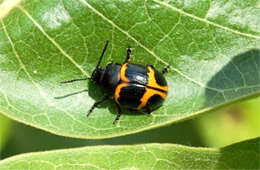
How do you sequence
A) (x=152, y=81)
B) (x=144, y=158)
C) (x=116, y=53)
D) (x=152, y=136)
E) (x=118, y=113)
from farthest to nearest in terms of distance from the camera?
(x=152, y=136) < (x=152, y=81) < (x=116, y=53) < (x=118, y=113) < (x=144, y=158)

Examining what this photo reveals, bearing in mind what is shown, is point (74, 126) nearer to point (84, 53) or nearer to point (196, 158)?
point (84, 53)

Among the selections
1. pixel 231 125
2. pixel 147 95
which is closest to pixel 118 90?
pixel 147 95

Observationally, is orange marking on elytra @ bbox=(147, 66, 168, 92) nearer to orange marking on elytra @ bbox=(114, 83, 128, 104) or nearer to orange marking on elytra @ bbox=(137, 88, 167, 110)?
orange marking on elytra @ bbox=(137, 88, 167, 110)

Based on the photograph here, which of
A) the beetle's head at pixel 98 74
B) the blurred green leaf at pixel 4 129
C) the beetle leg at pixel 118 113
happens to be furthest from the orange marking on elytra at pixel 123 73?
the blurred green leaf at pixel 4 129

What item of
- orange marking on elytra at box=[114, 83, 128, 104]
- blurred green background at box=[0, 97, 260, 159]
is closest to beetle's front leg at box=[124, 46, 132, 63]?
orange marking on elytra at box=[114, 83, 128, 104]

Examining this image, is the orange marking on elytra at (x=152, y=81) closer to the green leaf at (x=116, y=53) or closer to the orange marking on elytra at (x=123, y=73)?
the green leaf at (x=116, y=53)

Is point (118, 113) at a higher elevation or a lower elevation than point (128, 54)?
lower

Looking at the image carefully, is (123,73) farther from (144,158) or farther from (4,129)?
(4,129)
